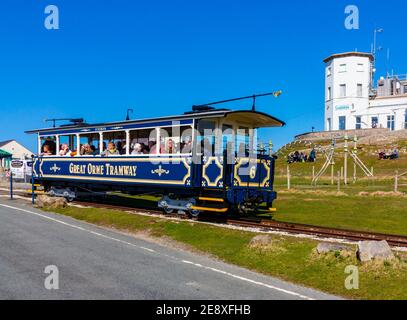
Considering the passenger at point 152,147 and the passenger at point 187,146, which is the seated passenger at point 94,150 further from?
the passenger at point 187,146

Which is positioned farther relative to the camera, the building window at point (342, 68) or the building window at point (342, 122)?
the building window at point (342, 122)

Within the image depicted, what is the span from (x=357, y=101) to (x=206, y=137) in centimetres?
5112

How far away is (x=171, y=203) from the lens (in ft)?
55.9

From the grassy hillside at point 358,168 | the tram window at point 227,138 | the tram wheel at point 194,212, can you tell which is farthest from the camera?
the grassy hillside at point 358,168

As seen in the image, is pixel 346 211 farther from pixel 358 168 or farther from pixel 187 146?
pixel 358 168

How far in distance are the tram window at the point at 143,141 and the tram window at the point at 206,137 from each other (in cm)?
238

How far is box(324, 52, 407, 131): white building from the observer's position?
199 ft

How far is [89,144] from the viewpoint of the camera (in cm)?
2092

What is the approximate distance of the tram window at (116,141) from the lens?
62.1 feet

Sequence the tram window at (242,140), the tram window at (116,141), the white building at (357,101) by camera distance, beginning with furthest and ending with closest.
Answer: the white building at (357,101) < the tram window at (116,141) < the tram window at (242,140)

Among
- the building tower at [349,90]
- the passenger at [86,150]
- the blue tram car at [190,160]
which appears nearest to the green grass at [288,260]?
the blue tram car at [190,160]

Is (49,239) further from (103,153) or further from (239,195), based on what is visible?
(103,153)

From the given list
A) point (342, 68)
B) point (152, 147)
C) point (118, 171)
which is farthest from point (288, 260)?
point (342, 68)
